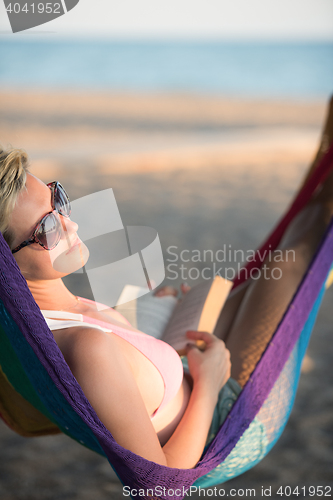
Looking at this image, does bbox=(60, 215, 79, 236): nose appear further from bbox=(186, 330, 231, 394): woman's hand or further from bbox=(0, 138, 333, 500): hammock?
bbox=(186, 330, 231, 394): woman's hand

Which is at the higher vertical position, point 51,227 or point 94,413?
point 51,227

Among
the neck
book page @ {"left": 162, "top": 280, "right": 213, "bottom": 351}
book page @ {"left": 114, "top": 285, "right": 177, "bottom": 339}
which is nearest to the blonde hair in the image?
the neck

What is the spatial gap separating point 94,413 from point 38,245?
270mm

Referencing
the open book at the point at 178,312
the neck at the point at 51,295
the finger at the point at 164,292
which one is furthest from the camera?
the finger at the point at 164,292

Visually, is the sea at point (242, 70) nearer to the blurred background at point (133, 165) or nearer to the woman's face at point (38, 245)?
the blurred background at point (133, 165)

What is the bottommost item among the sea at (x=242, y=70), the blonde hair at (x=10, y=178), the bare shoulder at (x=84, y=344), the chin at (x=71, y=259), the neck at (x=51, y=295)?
the sea at (x=242, y=70)

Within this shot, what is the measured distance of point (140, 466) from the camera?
0.70 metres

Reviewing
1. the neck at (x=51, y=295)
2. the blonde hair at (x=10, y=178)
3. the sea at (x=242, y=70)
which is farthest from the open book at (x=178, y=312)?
the sea at (x=242, y=70)

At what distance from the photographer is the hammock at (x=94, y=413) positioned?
64 centimetres

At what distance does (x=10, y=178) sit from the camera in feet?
1.92

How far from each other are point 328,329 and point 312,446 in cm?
81

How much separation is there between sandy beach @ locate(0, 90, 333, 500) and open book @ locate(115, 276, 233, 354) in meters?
0.17

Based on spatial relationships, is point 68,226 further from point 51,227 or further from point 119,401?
point 119,401

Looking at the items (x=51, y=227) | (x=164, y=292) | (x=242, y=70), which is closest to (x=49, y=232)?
(x=51, y=227)
